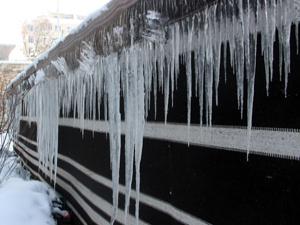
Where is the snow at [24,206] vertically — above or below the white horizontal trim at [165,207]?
below

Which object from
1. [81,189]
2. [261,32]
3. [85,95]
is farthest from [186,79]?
[81,189]

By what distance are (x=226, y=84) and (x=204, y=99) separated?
0.72 ft

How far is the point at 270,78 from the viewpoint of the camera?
1.71 meters

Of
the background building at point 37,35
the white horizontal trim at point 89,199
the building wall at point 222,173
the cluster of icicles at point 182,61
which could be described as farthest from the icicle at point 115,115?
the background building at point 37,35

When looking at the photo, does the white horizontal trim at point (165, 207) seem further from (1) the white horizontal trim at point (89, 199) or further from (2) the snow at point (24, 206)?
(2) the snow at point (24, 206)

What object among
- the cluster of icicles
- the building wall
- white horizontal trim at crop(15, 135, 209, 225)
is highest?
the cluster of icicles

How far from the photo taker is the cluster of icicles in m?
1.65

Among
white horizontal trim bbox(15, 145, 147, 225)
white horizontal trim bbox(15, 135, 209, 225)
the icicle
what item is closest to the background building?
white horizontal trim bbox(15, 145, 147, 225)

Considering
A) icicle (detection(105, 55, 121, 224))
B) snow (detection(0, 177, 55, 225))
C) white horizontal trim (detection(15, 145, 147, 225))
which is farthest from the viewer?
snow (detection(0, 177, 55, 225))

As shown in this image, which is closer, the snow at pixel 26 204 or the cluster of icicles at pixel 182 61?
the cluster of icicles at pixel 182 61

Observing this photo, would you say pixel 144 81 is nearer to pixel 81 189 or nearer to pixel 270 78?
pixel 270 78

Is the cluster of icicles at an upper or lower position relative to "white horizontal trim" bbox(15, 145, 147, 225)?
upper

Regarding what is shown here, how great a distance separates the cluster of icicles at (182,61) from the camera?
5.41 ft

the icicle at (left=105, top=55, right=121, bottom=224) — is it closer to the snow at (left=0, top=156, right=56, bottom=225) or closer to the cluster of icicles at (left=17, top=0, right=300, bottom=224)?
the cluster of icicles at (left=17, top=0, right=300, bottom=224)
